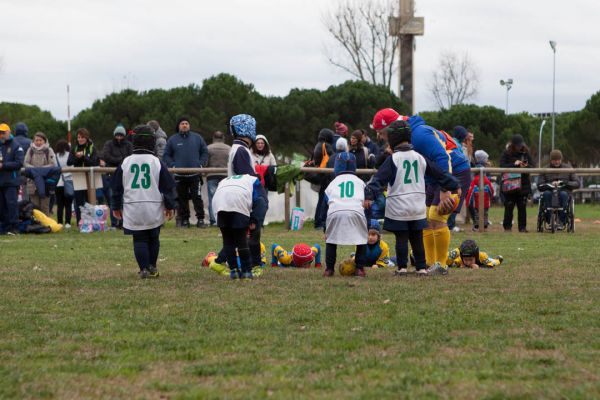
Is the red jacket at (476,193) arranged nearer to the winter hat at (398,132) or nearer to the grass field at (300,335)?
the grass field at (300,335)

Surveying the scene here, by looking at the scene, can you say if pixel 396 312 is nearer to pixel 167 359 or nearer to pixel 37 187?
pixel 167 359

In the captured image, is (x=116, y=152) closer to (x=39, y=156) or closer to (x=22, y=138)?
(x=39, y=156)

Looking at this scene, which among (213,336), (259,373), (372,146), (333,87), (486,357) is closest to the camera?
(259,373)

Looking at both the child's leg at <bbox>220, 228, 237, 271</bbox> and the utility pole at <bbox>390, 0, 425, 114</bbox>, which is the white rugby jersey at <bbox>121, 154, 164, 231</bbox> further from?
the utility pole at <bbox>390, 0, 425, 114</bbox>

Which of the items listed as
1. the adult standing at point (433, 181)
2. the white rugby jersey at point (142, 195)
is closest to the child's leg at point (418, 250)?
the adult standing at point (433, 181)

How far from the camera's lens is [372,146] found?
21.5 m

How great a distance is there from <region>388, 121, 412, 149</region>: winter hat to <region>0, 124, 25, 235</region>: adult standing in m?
10.4

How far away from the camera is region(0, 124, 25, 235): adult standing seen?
19.0 m

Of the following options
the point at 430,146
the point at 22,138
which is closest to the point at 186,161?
the point at 22,138

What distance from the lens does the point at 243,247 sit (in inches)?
404

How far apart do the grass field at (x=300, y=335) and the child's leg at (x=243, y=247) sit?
245 millimetres

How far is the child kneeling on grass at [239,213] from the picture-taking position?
10.0m

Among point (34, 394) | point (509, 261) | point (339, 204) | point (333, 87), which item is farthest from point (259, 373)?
point (333, 87)

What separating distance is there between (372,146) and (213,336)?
15102 mm
